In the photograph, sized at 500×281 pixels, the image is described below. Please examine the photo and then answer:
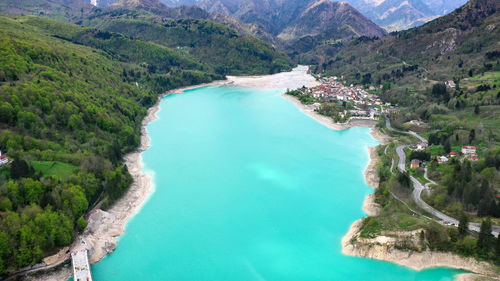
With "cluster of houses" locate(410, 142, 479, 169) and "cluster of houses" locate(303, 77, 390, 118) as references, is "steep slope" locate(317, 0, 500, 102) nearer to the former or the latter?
"cluster of houses" locate(303, 77, 390, 118)

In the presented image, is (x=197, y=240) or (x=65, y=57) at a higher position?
(x=65, y=57)

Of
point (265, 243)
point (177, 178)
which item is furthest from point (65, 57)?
point (265, 243)

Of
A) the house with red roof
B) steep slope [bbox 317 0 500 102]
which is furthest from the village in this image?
the house with red roof

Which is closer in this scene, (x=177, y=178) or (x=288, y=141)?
(x=177, y=178)

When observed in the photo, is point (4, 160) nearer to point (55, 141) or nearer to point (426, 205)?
point (55, 141)

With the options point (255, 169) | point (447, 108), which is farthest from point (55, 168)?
point (447, 108)

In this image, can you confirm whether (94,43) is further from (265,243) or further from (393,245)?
(393,245)

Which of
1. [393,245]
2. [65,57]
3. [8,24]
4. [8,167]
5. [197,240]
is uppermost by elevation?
[8,24]
